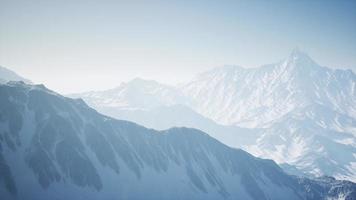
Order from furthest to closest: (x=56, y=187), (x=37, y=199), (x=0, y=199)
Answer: (x=56, y=187)
(x=37, y=199)
(x=0, y=199)

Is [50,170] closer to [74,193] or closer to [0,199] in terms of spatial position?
[74,193]

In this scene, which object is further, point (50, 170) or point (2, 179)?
point (50, 170)

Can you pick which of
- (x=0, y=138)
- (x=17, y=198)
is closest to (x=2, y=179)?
(x=17, y=198)

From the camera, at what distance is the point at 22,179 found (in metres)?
186

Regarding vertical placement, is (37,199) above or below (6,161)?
below

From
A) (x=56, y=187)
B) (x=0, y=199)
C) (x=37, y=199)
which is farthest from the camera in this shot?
(x=56, y=187)

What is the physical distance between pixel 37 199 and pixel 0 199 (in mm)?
17927

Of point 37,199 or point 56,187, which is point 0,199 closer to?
point 37,199

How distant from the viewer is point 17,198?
176m

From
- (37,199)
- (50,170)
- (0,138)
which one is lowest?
(37,199)

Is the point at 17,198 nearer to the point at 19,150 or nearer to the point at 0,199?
the point at 0,199

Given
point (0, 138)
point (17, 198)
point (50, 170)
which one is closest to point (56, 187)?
point (50, 170)

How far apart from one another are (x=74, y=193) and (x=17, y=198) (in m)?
29.9

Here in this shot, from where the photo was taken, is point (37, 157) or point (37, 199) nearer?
point (37, 199)
